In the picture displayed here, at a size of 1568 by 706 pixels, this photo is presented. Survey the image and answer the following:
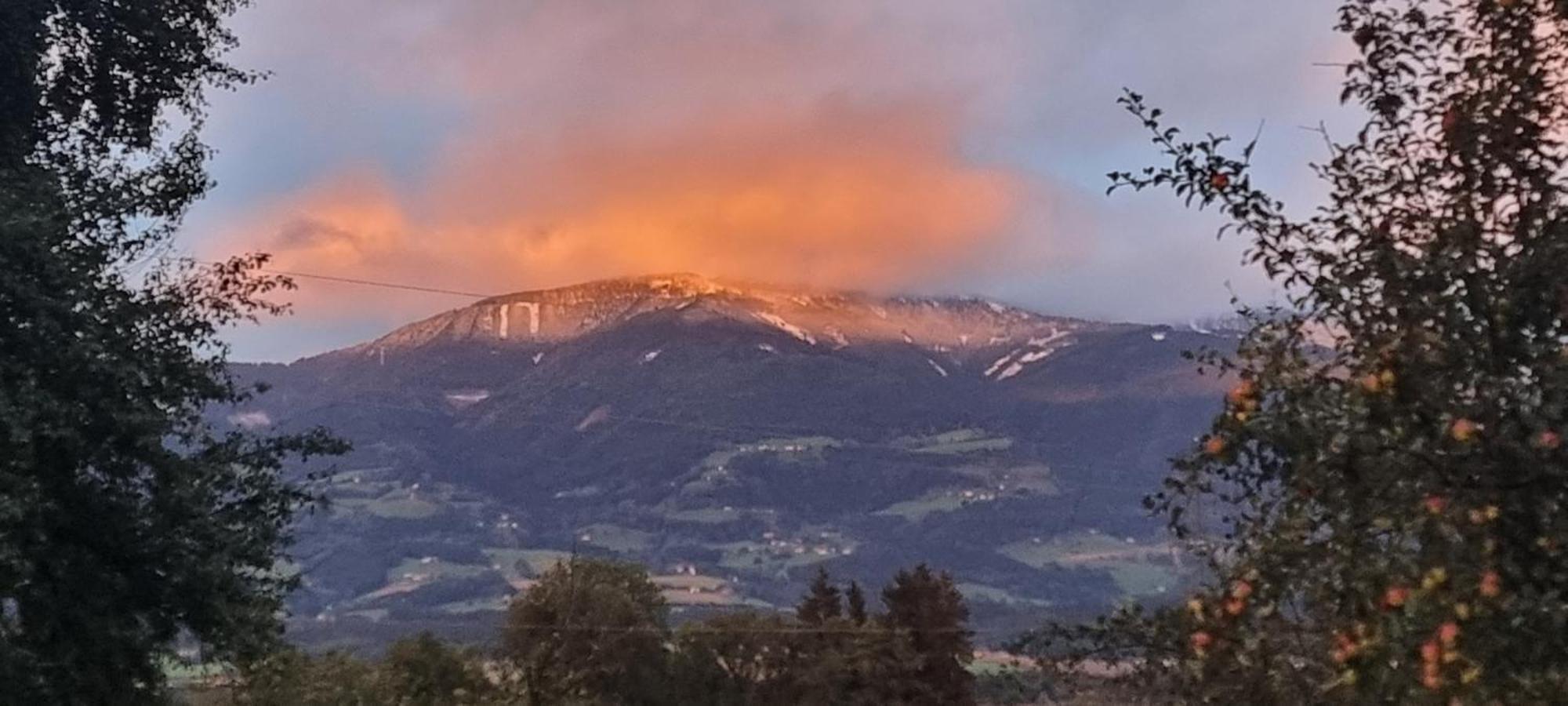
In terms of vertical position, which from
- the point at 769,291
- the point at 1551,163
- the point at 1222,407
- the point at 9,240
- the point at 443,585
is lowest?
the point at 443,585

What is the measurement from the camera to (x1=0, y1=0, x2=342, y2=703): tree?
9.88 m

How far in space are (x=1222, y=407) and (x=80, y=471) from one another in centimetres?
932

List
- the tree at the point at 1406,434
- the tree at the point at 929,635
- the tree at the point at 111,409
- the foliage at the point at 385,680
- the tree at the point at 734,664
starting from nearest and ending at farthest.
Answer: the tree at the point at 1406,434 → the tree at the point at 111,409 → the foliage at the point at 385,680 → the tree at the point at 929,635 → the tree at the point at 734,664

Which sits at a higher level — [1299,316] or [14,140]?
[14,140]

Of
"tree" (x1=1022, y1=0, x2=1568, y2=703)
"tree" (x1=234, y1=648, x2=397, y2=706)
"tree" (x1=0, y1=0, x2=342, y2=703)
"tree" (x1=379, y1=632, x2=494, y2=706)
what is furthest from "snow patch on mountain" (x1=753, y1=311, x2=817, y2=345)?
"tree" (x1=1022, y1=0, x2=1568, y2=703)

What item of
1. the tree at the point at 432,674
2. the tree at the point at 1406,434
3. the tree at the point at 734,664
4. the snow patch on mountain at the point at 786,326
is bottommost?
the tree at the point at 734,664

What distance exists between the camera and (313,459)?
45.7 ft

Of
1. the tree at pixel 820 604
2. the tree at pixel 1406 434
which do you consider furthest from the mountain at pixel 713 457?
the tree at pixel 820 604

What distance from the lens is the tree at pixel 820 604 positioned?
106 ft

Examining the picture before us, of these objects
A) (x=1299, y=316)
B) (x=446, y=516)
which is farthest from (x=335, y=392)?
(x=1299, y=316)

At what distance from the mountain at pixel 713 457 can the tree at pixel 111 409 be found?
1548 mm

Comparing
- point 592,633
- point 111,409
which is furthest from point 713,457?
point 111,409

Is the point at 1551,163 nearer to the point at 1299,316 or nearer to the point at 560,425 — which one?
the point at 1299,316

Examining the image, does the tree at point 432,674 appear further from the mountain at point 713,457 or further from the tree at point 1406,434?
the tree at point 1406,434
